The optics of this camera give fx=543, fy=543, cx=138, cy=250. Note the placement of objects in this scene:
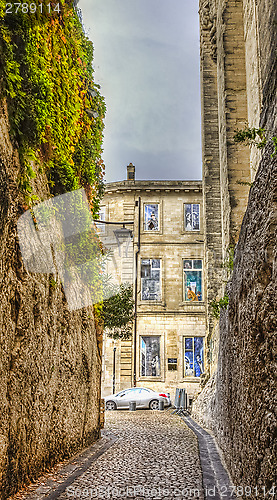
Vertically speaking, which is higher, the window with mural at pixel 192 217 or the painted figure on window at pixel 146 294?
the window with mural at pixel 192 217

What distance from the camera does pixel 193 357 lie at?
90.7 ft

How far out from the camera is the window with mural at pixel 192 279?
29000 millimetres

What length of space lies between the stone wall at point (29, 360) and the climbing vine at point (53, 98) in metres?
0.33

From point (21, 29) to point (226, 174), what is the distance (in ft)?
32.1

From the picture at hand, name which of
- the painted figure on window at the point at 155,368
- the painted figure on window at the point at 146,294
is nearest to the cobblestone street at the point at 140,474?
the painted figure on window at the point at 155,368

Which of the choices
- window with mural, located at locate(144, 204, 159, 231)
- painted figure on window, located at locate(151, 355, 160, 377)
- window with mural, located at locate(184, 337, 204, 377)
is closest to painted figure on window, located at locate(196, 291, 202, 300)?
window with mural, located at locate(184, 337, 204, 377)

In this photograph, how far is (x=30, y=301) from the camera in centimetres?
555

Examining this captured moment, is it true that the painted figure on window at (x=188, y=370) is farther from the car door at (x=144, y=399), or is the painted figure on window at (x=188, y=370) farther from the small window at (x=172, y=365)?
the car door at (x=144, y=399)

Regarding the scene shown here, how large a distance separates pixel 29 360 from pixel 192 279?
2410 centimetres

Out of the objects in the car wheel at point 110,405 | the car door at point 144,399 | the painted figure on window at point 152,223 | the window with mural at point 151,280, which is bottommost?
the car wheel at point 110,405

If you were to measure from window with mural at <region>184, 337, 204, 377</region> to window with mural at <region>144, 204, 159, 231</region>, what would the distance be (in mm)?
6473

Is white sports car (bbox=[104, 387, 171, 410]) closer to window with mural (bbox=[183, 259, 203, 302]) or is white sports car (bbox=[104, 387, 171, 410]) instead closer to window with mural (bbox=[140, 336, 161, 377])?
window with mural (bbox=[140, 336, 161, 377])

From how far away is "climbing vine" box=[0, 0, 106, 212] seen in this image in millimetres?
5461

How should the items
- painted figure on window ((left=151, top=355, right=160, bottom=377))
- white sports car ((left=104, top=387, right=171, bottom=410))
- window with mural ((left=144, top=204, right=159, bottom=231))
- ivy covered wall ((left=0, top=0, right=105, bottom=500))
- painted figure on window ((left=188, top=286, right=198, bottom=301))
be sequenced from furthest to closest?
window with mural ((left=144, top=204, right=159, bottom=231)) < painted figure on window ((left=188, top=286, right=198, bottom=301)) < painted figure on window ((left=151, top=355, right=160, bottom=377)) < white sports car ((left=104, top=387, right=171, bottom=410)) < ivy covered wall ((left=0, top=0, right=105, bottom=500))
